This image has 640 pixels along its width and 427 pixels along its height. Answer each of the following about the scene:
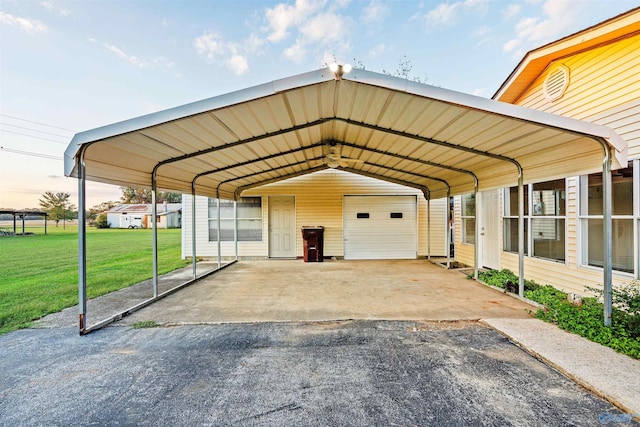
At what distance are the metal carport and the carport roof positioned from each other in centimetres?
1

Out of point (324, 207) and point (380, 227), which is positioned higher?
point (324, 207)

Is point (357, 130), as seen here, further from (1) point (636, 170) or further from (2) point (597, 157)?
(1) point (636, 170)

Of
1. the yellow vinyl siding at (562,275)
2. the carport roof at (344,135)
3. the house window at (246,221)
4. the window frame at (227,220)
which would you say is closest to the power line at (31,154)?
the window frame at (227,220)

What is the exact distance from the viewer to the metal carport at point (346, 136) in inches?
117

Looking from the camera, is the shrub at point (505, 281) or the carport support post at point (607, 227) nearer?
the carport support post at point (607, 227)

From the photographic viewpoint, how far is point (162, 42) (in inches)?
417

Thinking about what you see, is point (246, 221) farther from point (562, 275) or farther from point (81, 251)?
point (562, 275)

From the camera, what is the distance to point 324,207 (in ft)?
30.4

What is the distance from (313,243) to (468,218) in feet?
14.2

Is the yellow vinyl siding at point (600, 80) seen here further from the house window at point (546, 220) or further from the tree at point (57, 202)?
the tree at point (57, 202)

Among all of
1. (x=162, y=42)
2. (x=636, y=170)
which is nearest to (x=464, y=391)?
(x=636, y=170)

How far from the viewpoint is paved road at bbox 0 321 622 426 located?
1.97 m

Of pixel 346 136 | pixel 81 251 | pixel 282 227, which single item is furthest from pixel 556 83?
pixel 81 251

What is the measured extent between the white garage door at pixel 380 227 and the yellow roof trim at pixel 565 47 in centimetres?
400
